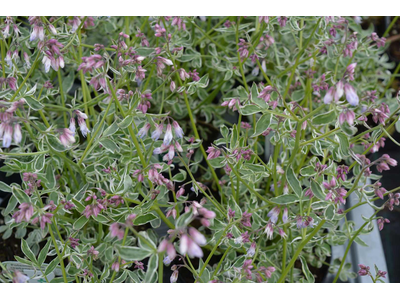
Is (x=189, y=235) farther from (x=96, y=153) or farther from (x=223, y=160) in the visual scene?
(x=96, y=153)

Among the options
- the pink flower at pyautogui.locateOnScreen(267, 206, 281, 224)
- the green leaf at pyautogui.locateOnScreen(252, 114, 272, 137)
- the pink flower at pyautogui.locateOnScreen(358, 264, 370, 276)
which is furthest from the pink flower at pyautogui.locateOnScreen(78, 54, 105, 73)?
the pink flower at pyautogui.locateOnScreen(358, 264, 370, 276)

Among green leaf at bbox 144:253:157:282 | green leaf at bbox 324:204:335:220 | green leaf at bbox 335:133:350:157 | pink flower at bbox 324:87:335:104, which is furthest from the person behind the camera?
green leaf at bbox 324:204:335:220

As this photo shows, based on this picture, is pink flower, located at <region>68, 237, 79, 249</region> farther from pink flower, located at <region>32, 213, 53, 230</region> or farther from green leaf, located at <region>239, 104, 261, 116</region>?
green leaf, located at <region>239, 104, 261, 116</region>

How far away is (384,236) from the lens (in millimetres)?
1570

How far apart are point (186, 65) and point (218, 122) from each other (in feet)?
0.97

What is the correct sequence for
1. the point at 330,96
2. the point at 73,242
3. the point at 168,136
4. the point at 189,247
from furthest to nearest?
the point at 73,242 < the point at 168,136 < the point at 330,96 < the point at 189,247

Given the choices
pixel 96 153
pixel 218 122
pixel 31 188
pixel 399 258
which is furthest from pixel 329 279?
pixel 31 188

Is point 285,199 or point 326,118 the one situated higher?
point 326,118

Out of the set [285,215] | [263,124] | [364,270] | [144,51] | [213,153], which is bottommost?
[364,270]

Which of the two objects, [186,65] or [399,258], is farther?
[186,65]

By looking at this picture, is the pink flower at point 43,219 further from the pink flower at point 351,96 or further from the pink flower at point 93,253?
the pink flower at point 351,96

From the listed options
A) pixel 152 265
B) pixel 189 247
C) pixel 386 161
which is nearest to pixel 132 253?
pixel 152 265

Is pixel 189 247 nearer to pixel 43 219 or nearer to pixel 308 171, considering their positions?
pixel 43 219

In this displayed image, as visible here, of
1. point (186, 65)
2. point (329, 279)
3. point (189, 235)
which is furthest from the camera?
point (186, 65)
